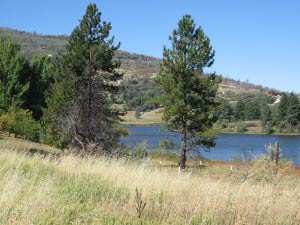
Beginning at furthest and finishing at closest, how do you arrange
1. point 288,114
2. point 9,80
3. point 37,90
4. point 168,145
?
point 288,114
point 37,90
point 9,80
point 168,145

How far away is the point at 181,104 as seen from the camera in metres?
36.7

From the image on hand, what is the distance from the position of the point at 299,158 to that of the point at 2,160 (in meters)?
50.3

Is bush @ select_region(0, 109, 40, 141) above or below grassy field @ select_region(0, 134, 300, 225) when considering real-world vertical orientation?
below

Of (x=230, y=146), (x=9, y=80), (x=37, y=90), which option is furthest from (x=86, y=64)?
(x=230, y=146)

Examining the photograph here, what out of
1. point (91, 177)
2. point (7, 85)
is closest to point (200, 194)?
point (91, 177)

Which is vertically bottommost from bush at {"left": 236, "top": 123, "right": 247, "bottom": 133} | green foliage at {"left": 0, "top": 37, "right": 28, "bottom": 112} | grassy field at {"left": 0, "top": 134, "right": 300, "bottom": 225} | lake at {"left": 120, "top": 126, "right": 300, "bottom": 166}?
lake at {"left": 120, "top": 126, "right": 300, "bottom": 166}

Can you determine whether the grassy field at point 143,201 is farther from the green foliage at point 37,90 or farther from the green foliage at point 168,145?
the green foliage at point 37,90

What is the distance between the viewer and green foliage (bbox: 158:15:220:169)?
3694 cm

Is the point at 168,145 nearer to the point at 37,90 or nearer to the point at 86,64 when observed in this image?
the point at 86,64

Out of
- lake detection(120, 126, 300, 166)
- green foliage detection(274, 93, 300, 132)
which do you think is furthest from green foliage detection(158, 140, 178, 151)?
green foliage detection(274, 93, 300, 132)

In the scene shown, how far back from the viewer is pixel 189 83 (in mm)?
37406

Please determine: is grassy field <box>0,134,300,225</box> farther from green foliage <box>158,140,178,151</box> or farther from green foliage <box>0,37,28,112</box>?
green foliage <box>0,37,28,112</box>

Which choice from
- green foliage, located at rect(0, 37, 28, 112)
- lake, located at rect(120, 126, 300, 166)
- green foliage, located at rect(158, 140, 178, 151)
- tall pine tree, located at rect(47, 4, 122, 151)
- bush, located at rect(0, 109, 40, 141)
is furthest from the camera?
green foliage, located at rect(0, 37, 28, 112)

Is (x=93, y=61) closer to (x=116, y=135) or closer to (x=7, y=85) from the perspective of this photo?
(x=116, y=135)
